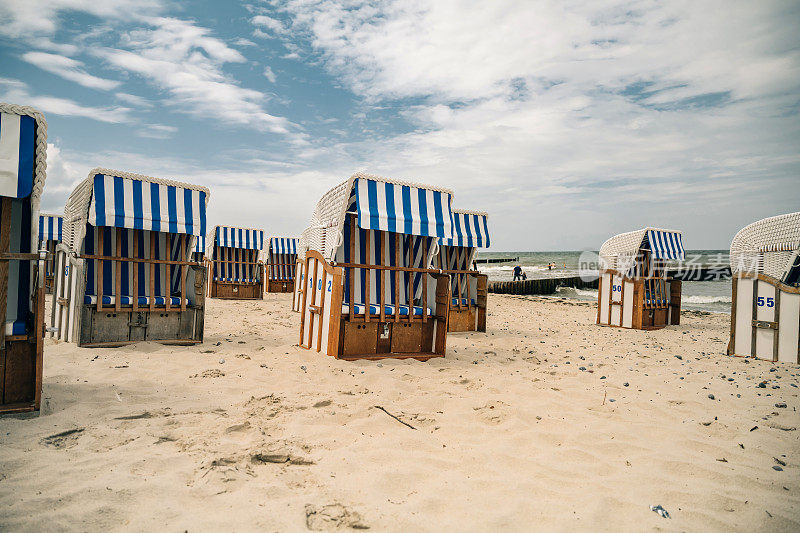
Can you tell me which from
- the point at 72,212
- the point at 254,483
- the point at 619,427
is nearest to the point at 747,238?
the point at 619,427

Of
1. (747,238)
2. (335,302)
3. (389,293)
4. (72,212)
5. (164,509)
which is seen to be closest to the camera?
(164,509)

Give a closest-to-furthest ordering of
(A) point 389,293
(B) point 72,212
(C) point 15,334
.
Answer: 1. (C) point 15,334
2. (A) point 389,293
3. (B) point 72,212

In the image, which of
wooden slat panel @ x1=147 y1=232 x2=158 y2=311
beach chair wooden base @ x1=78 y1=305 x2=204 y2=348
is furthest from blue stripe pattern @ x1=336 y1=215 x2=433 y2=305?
wooden slat panel @ x1=147 y1=232 x2=158 y2=311

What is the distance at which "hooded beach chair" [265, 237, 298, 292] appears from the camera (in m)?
21.1

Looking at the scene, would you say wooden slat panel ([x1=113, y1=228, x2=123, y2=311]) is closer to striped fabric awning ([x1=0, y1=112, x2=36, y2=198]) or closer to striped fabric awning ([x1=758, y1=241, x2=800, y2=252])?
striped fabric awning ([x1=0, y1=112, x2=36, y2=198])

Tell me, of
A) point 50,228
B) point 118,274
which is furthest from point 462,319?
Answer: point 50,228

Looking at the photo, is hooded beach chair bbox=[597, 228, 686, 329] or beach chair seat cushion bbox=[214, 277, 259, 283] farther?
beach chair seat cushion bbox=[214, 277, 259, 283]

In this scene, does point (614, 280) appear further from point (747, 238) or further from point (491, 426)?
point (491, 426)

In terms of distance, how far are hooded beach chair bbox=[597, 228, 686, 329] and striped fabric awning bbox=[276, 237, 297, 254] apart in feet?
45.7

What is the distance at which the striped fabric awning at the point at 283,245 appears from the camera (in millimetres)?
20984

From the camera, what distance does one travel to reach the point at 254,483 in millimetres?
2865

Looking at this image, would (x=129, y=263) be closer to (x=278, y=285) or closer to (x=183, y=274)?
(x=183, y=274)

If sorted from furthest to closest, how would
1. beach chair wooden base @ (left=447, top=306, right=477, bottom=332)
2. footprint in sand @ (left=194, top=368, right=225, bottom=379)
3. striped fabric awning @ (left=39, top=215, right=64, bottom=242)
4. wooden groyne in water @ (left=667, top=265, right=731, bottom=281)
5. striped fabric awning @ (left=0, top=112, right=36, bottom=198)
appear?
wooden groyne in water @ (left=667, top=265, right=731, bottom=281)
striped fabric awning @ (left=39, top=215, right=64, bottom=242)
beach chair wooden base @ (left=447, top=306, right=477, bottom=332)
footprint in sand @ (left=194, top=368, right=225, bottom=379)
striped fabric awning @ (left=0, top=112, right=36, bottom=198)

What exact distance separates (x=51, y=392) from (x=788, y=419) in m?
7.59
